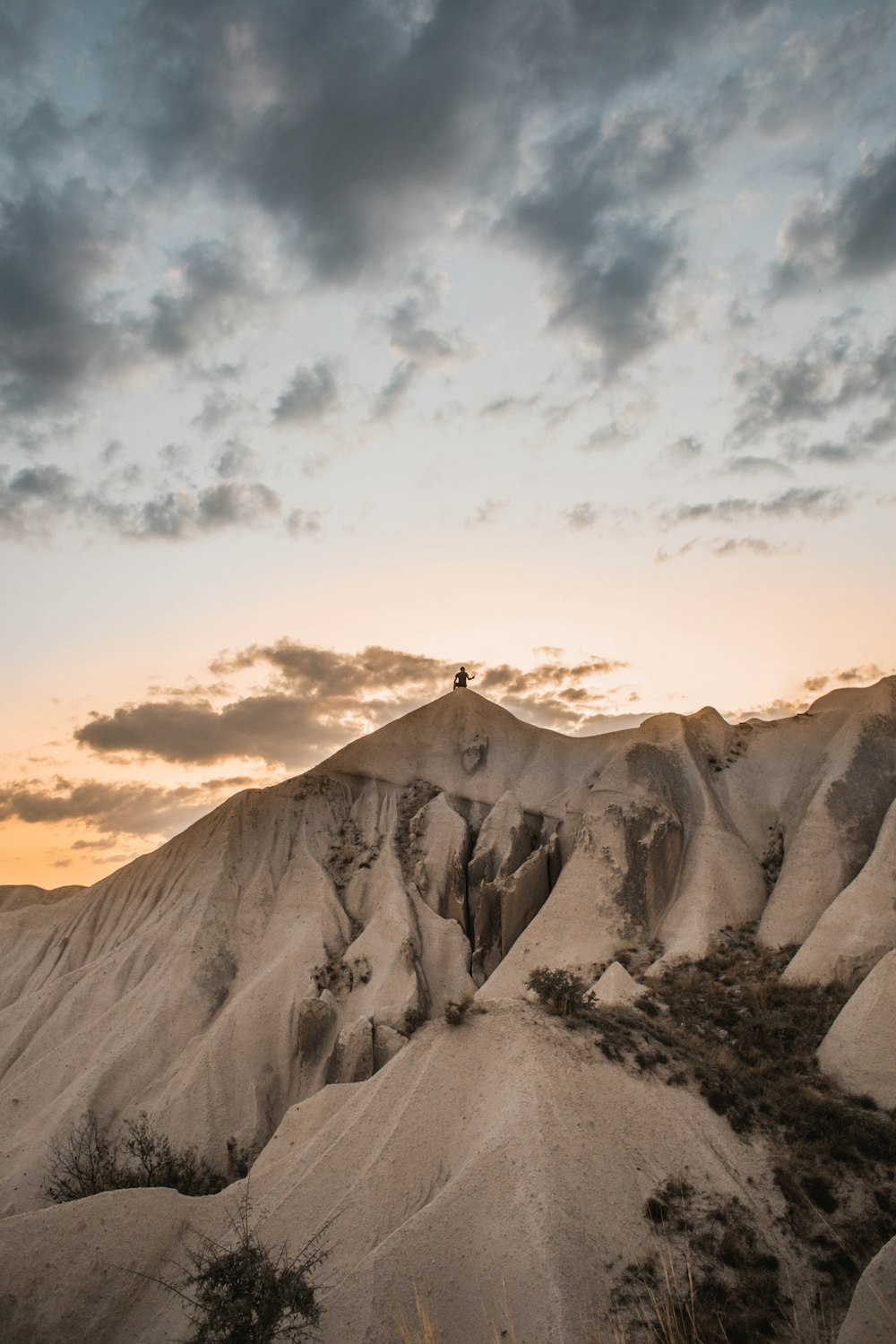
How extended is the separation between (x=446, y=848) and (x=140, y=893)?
61.7ft

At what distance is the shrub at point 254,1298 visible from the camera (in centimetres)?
1394

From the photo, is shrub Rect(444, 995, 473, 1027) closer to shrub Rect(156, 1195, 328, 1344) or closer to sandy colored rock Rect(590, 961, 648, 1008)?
shrub Rect(156, 1195, 328, 1344)

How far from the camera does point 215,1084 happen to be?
30859 millimetres

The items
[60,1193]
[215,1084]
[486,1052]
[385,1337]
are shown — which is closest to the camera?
[385,1337]

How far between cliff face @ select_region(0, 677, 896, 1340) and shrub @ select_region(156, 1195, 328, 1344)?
4.93 meters

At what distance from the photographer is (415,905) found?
1522 inches

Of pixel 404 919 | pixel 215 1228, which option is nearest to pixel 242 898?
pixel 404 919

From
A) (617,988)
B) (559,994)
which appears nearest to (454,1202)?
(559,994)

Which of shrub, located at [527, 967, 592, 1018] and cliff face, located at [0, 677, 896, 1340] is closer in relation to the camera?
shrub, located at [527, 967, 592, 1018]

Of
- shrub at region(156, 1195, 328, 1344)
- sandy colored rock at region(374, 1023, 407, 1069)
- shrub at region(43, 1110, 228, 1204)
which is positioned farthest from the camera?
sandy colored rock at region(374, 1023, 407, 1069)

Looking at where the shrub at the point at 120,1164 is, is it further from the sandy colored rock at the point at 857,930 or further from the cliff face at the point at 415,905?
the sandy colored rock at the point at 857,930

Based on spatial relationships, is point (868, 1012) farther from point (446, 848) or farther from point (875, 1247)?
point (446, 848)

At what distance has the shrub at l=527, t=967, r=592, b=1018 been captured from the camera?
2152 centimetres

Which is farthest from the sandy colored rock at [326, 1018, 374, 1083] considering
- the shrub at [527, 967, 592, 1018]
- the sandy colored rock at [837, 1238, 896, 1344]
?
the sandy colored rock at [837, 1238, 896, 1344]
